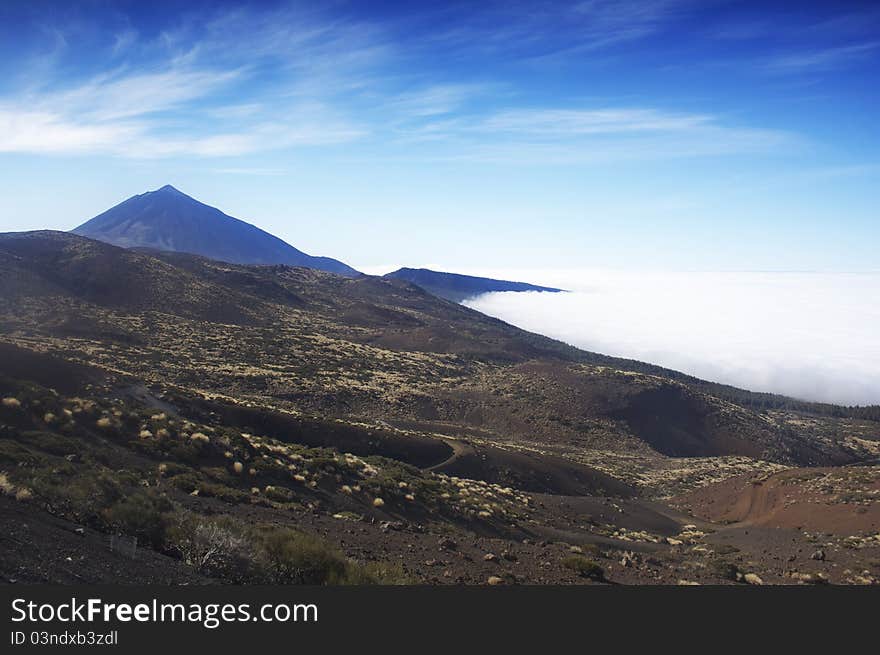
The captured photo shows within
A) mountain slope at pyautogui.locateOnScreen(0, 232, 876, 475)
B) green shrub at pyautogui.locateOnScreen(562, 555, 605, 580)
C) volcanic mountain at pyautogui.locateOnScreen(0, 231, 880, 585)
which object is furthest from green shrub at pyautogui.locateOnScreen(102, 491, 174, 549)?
mountain slope at pyautogui.locateOnScreen(0, 232, 876, 475)

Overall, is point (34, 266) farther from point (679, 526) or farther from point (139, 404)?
point (679, 526)

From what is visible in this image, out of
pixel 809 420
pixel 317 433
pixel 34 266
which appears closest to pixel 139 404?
pixel 317 433

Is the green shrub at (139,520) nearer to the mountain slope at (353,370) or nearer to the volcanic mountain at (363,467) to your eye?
the volcanic mountain at (363,467)

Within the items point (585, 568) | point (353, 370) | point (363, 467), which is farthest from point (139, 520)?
point (353, 370)

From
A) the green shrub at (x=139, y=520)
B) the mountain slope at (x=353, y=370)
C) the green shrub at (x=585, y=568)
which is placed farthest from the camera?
the mountain slope at (x=353, y=370)

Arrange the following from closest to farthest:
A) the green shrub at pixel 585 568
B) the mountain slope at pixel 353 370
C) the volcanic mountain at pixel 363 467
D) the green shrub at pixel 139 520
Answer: the green shrub at pixel 139 520 < the volcanic mountain at pixel 363 467 < the green shrub at pixel 585 568 < the mountain slope at pixel 353 370

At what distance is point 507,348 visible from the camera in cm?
11588

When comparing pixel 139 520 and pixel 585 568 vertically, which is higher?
pixel 139 520

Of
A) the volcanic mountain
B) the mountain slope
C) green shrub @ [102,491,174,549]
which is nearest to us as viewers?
green shrub @ [102,491,174,549]

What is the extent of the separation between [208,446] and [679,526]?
24.8 meters

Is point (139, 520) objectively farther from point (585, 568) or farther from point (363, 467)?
point (363, 467)

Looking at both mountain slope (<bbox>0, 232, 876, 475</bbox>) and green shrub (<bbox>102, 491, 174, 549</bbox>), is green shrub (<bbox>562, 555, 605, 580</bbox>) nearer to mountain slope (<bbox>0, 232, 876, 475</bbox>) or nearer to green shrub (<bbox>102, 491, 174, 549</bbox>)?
green shrub (<bbox>102, 491, 174, 549</bbox>)

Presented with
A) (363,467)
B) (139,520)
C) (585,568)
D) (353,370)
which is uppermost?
(139,520)

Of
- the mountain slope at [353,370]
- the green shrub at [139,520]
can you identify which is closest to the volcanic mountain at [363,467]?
the green shrub at [139,520]
